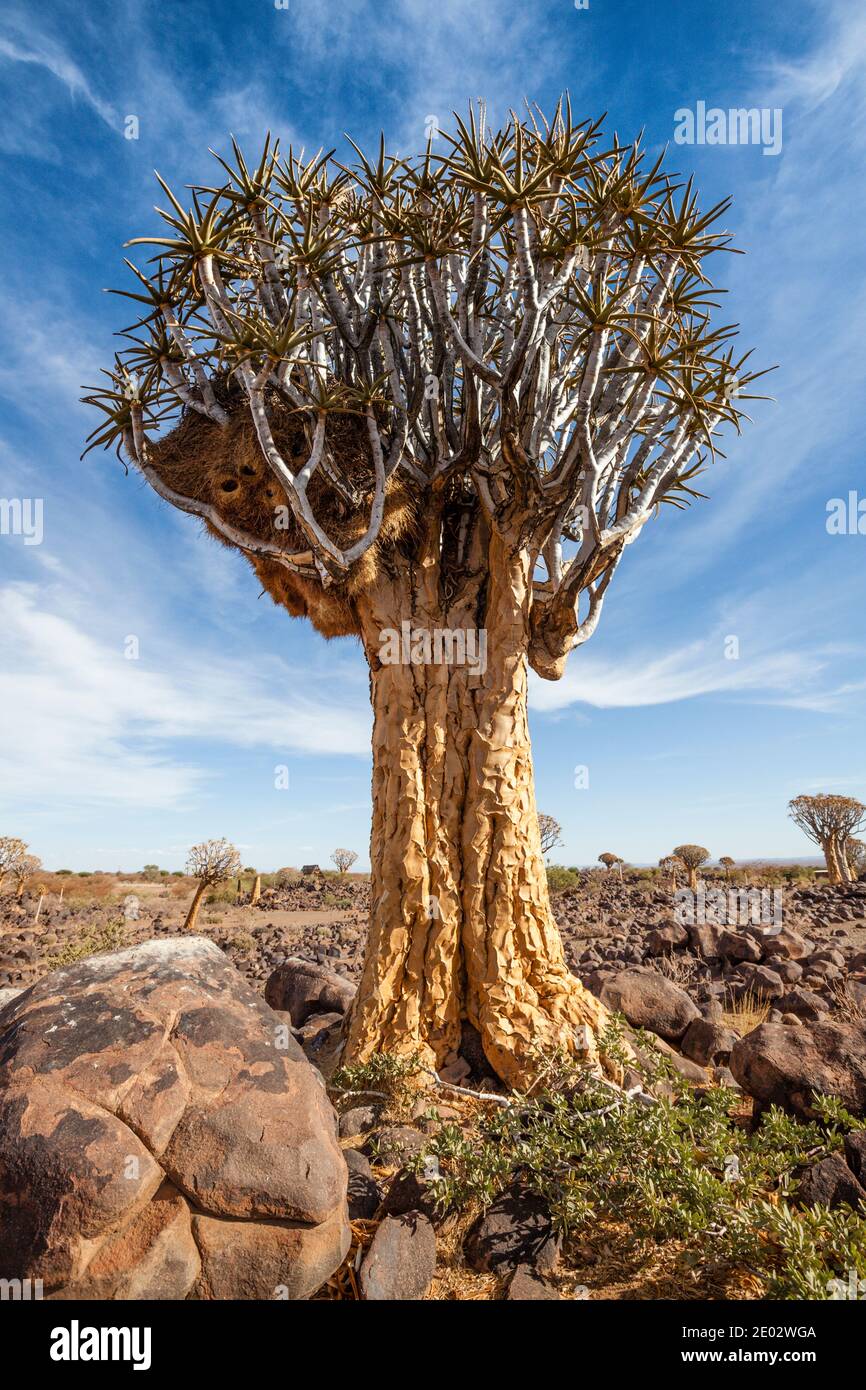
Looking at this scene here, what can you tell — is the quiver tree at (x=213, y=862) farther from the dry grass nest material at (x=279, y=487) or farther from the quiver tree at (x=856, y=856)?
the quiver tree at (x=856, y=856)

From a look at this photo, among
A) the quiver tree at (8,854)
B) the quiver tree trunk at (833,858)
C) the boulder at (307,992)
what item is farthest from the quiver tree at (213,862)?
the quiver tree trunk at (833,858)

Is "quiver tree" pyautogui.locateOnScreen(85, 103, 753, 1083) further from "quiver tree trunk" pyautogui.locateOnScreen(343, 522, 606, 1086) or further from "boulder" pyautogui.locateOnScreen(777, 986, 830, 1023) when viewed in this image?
"boulder" pyautogui.locateOnScreen(777, 986, 830, 1023)

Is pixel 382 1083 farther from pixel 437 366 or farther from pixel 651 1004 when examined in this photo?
pixel 437 366

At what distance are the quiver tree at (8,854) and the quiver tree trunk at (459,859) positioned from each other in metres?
15.9

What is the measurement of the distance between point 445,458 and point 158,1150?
4685 millimetres

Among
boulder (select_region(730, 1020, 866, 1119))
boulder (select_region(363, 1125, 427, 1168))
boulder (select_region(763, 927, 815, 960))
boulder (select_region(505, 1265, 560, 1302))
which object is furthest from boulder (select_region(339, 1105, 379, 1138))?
boulder (select_region(763, 927, 815, 960))

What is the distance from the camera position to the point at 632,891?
67.2 ft

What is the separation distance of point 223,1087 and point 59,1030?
634 mm

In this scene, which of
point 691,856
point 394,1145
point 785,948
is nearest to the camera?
point 394,1145

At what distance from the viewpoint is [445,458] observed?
17.8 ft

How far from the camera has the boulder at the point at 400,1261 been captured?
2.73 meters

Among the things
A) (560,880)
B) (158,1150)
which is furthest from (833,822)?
(158,1150)

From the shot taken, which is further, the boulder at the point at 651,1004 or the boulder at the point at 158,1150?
the boulder at the point at 651,1004
